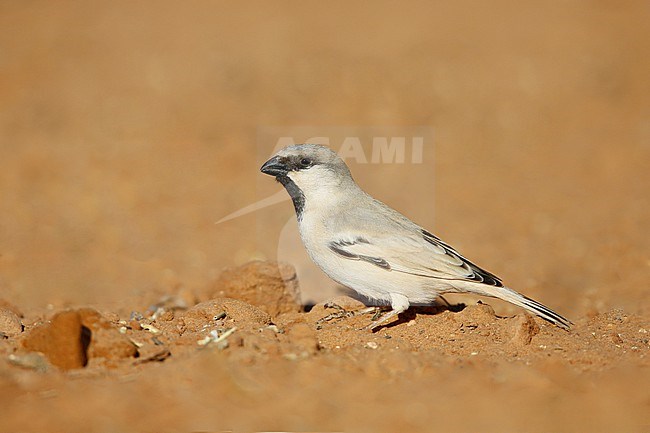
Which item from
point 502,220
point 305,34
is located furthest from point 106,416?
point 305,34

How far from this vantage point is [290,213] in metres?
12.7

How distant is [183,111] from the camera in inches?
631

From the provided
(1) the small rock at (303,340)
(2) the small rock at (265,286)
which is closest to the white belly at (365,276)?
(2) the small rock at (265,286)

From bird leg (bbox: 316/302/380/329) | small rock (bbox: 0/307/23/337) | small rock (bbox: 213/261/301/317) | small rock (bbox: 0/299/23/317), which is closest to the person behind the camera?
small rock (bbox: 0/307/23/337)

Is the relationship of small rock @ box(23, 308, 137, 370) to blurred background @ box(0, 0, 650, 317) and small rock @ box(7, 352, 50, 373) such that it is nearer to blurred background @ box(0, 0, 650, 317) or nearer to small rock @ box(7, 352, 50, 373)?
small rock @ box(7, 352, 50, 373)

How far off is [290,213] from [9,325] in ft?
22.6

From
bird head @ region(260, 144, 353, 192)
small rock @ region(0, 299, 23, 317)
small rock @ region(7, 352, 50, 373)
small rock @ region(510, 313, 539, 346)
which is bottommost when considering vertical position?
small rock @ region(0, 299, 23, 317)

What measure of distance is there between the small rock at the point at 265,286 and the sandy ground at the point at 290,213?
3 cm

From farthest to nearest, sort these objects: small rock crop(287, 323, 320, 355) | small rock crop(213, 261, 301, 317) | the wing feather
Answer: small rock crop(213, 261, 301, 317) < the wing feather < small rock crop(287, 323, 320, 355)

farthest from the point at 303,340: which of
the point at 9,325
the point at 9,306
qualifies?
the point at 9,306

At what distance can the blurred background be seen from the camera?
35.7 feet

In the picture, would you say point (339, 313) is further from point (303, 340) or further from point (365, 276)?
point (303, 340)

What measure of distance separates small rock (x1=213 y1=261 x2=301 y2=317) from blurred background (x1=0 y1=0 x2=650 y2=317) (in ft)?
6.77

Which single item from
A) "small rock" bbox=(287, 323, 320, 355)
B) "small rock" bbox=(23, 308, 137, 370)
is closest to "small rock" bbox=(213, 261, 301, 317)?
"small rock" bbox=(287, 323, 320, 355)
